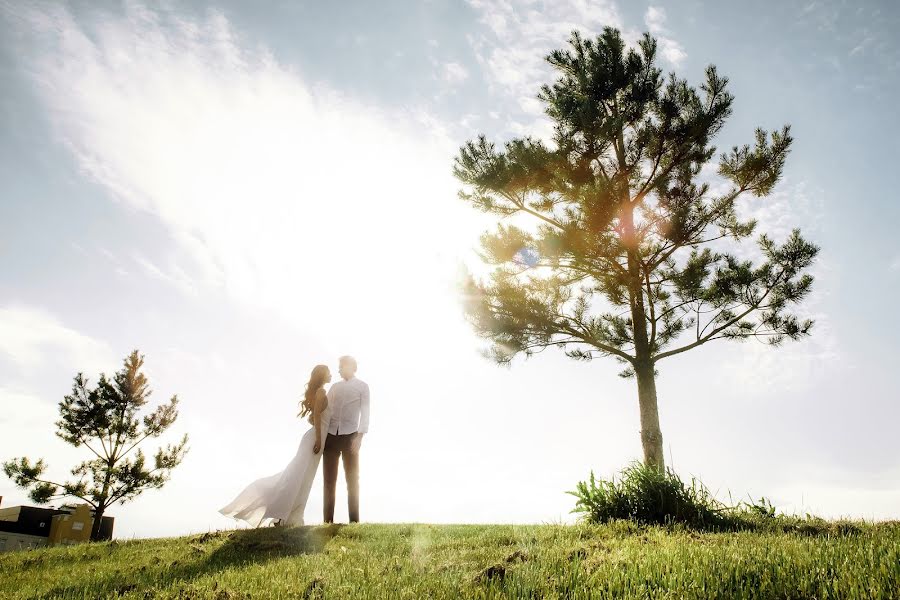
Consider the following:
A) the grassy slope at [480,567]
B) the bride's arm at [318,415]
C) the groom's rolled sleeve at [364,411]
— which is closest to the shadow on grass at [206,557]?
the grassy slope at [480,567]

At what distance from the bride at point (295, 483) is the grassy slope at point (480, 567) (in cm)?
146

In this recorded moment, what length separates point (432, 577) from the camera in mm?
3369

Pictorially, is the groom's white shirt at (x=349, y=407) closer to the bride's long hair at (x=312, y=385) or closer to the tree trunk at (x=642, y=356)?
the bride's long hair at (x=312, y=385)

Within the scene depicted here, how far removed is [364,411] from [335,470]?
41.1 inches

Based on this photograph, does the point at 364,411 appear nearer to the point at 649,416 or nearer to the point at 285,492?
the point at 285,492

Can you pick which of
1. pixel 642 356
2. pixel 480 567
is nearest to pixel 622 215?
pixel 642 356

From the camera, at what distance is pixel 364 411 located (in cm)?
802

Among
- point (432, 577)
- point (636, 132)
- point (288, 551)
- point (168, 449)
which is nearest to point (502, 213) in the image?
point (636, 132)

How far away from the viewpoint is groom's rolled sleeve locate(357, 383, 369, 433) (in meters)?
7.95

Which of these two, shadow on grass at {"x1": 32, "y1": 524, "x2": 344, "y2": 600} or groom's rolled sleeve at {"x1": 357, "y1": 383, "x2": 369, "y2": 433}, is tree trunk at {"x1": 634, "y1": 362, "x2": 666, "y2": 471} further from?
shadow on grass at {"x1": 32, "y1": 524, "x2": 344, "y2": 600}

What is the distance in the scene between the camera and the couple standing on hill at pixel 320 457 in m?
7.56

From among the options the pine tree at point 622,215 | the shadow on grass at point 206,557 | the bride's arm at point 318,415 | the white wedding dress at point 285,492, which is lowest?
the shadow on grass at point 206,557

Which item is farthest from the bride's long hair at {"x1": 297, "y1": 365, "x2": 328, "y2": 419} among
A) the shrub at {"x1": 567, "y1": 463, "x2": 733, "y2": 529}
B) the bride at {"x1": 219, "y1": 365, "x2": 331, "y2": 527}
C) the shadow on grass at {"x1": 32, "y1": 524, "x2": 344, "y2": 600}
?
the shrub at {"x1": 567, "y1": 463, "x2": 733, "y2": 529}

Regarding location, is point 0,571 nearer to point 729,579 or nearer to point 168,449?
point 729,579
